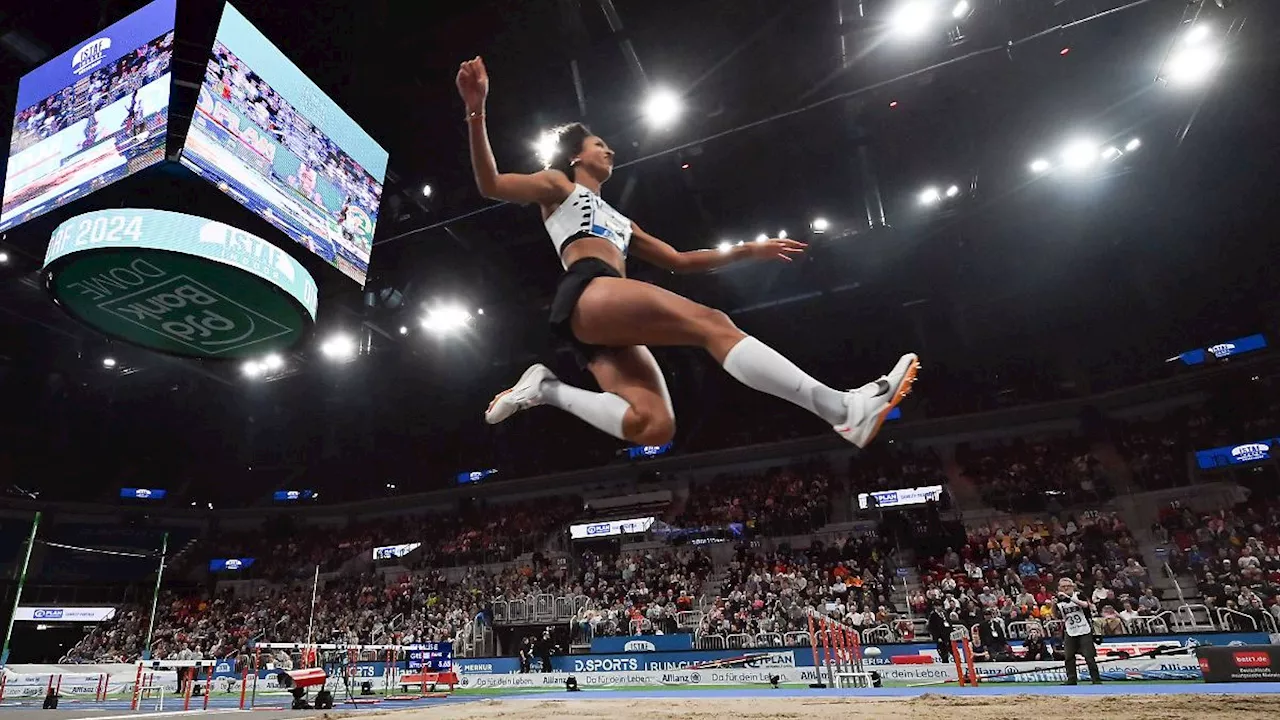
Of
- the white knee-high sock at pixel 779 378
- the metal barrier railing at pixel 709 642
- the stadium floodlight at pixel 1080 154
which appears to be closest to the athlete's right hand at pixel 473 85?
the white knee-high sock at pixel 779 378

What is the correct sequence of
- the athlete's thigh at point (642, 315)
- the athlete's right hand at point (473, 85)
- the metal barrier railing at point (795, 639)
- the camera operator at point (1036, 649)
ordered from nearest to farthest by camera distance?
the athlete's thigh at point (642, 315) → the athlete's right hand at point (473, 85) → the camera operator at point (1036, 649) → the metal barrier railing at point (795, 639)

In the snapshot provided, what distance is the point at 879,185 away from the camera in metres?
11.4

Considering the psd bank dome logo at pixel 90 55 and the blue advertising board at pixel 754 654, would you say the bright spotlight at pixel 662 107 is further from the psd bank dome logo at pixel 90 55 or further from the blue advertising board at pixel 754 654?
the blue advertising board at pixel 754 654

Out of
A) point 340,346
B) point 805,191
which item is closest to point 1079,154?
point 805,191

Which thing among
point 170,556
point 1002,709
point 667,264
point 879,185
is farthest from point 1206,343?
point 170,556

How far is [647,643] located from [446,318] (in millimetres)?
8508

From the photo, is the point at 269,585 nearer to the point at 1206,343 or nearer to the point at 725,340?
the point at 725,340

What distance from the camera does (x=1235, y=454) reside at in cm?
1596

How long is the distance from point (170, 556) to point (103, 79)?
26.7m

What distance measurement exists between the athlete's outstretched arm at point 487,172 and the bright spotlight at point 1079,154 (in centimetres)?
1048

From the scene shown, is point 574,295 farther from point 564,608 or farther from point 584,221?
point 564,608

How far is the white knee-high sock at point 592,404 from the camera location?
2.78m

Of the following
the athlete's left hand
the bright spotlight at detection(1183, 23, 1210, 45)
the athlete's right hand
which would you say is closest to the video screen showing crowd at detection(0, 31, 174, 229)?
the athlete's right hand

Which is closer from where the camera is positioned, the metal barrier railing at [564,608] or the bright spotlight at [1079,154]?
the bright spotlight at [1079,154]
